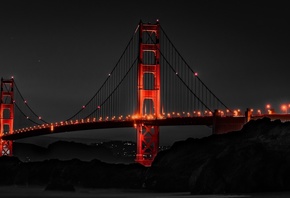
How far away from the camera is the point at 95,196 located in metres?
42.2

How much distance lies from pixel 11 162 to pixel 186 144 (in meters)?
32.5

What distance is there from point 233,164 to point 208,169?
1294 millimetres

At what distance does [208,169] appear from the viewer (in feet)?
123

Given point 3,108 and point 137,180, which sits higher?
point 3,108

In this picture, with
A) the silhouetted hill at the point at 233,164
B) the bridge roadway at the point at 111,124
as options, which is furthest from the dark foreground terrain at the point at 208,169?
the bridge roadway at the point at 111,124

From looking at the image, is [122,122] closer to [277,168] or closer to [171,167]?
[171,167]

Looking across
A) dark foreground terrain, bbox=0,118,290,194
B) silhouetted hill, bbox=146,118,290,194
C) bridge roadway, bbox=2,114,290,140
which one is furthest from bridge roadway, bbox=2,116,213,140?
silhouetted hill, bbox=146,118,290,194

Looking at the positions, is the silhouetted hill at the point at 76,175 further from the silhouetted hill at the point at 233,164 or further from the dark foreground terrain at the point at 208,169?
the silhouetted hill at the point at 233,164

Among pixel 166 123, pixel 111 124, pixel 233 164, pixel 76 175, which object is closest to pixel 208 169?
pixel 233 164

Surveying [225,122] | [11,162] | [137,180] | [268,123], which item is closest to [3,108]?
[11,162]

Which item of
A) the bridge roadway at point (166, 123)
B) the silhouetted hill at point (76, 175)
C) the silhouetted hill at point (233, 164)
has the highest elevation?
the bridge roadway at point (166, 123)

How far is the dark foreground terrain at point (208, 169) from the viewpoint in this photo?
36188mm

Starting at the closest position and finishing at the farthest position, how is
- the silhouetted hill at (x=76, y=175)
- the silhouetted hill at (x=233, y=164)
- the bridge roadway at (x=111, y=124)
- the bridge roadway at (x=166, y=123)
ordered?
1. the silhouetted hill at (x=233, y=164)
2. the silhouetted hill at (x=76, y=175)
3. the bridge roadway at (x=166, y=123)
4. the bridge roadway at (x=111, y=124)

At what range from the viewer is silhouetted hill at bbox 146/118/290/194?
118 feet
